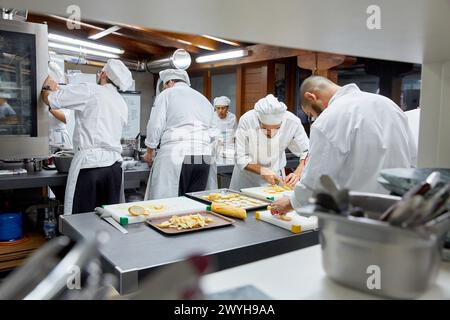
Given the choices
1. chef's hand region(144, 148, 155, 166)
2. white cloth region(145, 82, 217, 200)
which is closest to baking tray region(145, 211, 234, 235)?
white cloth region(145, 82, 217, 200)

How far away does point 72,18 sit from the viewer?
0.70 metres

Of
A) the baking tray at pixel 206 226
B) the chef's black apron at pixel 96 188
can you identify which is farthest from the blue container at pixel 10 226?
the baking tray at pixel 206 226

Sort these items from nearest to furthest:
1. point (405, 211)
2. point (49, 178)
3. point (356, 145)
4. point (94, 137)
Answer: point (405, 211) < point (356, 145) < point (49, 178) < point (94, 137)

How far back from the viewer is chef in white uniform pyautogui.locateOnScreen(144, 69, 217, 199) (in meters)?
3.12

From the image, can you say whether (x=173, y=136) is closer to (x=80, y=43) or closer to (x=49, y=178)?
(x=49, y=178)

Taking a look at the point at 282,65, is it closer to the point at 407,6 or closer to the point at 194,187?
the point at 194,187

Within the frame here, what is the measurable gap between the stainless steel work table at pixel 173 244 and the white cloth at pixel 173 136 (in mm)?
1351

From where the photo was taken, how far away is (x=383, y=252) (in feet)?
1.97

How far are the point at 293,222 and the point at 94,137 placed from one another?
1.74m

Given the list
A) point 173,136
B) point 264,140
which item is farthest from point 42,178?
point 264,140

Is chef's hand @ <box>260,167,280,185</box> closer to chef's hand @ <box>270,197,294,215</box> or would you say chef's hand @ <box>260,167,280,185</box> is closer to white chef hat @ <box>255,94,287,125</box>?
white chef hat @ <box>255,94,287,125</box>

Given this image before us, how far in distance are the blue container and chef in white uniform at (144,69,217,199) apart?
38.3 inches
